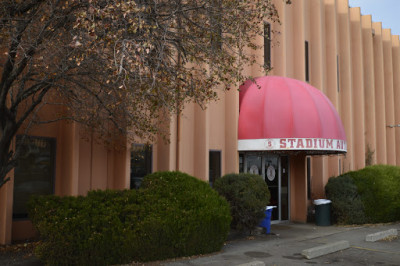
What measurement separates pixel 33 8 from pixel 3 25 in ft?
2.51

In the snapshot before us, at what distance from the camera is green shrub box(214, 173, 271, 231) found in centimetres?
1188

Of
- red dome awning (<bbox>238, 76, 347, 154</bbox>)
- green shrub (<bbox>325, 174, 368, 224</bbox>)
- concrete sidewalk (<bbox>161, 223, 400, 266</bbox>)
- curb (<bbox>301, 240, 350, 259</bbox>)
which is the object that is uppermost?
red dome awning (<bbox>238, 76, 347, 154</bbox>)

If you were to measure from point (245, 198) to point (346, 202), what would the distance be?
577cm

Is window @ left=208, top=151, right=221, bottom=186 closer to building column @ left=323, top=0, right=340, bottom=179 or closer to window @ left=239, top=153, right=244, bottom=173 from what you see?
window @ left=239, top=153, right=244, bottom=173

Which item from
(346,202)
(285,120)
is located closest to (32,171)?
(285,120)

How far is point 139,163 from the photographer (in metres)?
12.3

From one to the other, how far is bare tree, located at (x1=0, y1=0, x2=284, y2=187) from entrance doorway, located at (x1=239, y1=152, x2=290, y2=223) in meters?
6.50

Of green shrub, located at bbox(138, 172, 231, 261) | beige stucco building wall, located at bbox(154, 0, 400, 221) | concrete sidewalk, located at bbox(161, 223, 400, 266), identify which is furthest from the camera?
beige stucco building wall, located at bbox(154, 0, 400, 221)

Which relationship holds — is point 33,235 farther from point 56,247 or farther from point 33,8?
point 33,8

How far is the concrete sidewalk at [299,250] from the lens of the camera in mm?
9312

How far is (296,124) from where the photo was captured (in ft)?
44.9

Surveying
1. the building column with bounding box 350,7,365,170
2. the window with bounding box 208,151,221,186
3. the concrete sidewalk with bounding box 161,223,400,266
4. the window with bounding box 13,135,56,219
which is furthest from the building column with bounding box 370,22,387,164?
the window with bounding box 13,135,56,219

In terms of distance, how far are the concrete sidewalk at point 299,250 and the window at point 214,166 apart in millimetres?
2562

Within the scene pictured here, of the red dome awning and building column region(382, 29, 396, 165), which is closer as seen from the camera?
the red dome awning
